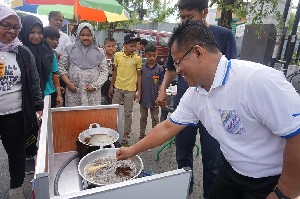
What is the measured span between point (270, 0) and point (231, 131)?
5.67 meters

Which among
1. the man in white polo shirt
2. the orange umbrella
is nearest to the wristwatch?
the man in white polo shirt

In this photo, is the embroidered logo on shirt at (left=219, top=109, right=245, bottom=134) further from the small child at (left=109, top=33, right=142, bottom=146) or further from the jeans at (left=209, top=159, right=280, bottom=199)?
the small child at (left=109, top=33, right=142, bottom=146)

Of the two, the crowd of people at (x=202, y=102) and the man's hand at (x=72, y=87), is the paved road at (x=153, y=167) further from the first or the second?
the man's hand at (x=72, y=87)

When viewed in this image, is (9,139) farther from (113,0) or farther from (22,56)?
(113,0)

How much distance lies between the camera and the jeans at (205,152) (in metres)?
2.47

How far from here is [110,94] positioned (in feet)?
15.4

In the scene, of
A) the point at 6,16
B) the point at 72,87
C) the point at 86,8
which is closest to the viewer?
the point at 6,16

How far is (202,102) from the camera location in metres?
1.58

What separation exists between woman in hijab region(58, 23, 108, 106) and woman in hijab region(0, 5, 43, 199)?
765mm

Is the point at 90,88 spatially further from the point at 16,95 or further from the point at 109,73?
the point at 109,73

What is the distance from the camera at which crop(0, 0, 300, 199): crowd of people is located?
121 centimetres

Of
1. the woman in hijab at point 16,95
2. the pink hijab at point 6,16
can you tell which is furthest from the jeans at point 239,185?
the pink hijab at point 6,16

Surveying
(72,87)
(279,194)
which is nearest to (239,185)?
(279,194)

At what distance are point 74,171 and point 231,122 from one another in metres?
1.31
